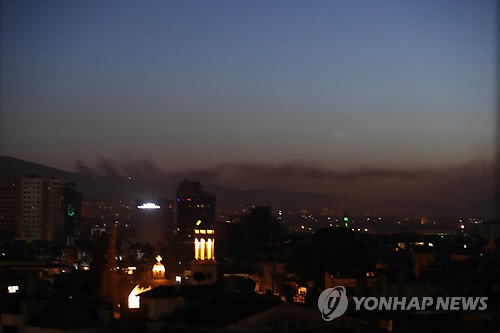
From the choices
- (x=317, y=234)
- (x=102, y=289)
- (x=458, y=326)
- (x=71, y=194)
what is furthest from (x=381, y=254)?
(x=71, y=194)

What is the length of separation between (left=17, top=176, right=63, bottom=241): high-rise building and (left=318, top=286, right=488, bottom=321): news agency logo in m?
131

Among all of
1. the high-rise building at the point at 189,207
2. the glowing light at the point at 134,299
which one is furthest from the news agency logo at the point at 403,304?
the high-rise building at the point at 189,207

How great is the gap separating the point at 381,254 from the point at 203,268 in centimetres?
2304

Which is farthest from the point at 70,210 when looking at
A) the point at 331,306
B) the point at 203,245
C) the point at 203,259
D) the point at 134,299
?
the point at 331,306

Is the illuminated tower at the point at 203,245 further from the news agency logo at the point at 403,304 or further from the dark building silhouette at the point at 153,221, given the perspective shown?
the dark building silhouette at the point at 153,221

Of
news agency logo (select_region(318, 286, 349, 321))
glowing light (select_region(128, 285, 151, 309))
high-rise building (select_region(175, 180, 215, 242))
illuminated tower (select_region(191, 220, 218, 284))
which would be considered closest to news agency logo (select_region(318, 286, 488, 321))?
news agency logo (select_region(318, 286, 349, 321))

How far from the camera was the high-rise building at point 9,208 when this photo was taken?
167 metres

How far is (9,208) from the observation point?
170 meters

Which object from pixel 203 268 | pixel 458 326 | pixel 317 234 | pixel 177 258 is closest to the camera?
pixel 458 326

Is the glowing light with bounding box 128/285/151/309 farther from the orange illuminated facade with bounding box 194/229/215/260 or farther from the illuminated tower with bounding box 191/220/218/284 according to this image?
the orange illuminated facade with bounding box 194/229/215/260

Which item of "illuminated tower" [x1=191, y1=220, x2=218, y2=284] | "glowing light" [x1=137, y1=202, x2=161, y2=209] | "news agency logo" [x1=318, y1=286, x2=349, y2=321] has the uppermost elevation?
"glowing light" [x1=137, y1=202, x2=161, y2=209]

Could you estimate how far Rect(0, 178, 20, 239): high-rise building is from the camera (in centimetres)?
16675

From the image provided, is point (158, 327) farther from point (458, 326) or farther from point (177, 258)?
point (177, 258)

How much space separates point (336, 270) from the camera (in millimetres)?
63375
